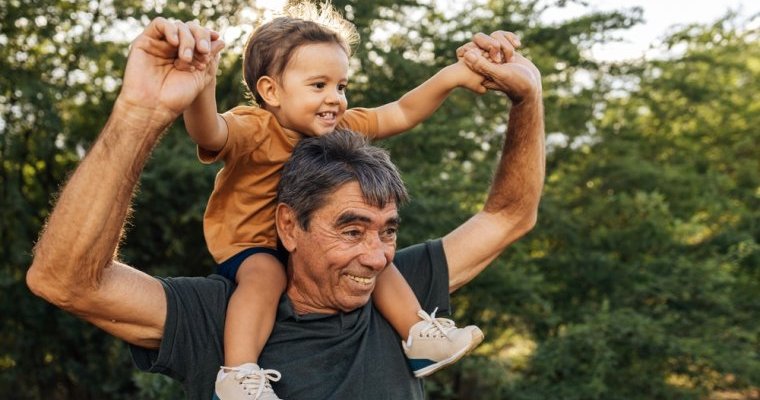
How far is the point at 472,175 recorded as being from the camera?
812cm

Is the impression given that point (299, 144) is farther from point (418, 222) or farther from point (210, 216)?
point (418, 222)

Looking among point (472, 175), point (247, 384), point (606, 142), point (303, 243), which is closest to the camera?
point (247, 384)

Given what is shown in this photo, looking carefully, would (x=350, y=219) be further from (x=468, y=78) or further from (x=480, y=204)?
(x=480, y=204)

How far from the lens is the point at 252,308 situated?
2.32 metres

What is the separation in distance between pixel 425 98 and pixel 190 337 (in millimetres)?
948

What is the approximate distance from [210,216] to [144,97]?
0.72 metres

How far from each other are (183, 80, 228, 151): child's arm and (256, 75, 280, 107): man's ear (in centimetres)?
29

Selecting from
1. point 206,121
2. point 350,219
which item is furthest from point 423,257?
point 206,121

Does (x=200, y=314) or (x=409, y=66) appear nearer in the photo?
(x=200, y=314)

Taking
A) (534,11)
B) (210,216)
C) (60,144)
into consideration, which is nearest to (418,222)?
(534,11)

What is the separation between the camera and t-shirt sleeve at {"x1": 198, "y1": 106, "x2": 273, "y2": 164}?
93.6 inches

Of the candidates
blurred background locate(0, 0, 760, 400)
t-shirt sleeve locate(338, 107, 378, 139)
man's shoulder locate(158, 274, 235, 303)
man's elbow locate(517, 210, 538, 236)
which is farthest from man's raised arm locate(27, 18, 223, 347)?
blurred background locate(0, 0, 760, 400)

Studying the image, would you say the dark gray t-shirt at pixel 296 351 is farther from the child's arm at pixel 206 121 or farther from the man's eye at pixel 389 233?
the child's arm at pixel 206 121

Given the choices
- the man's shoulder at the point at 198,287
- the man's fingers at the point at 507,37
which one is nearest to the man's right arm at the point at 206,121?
the man's shoulder at the point at 198,287
